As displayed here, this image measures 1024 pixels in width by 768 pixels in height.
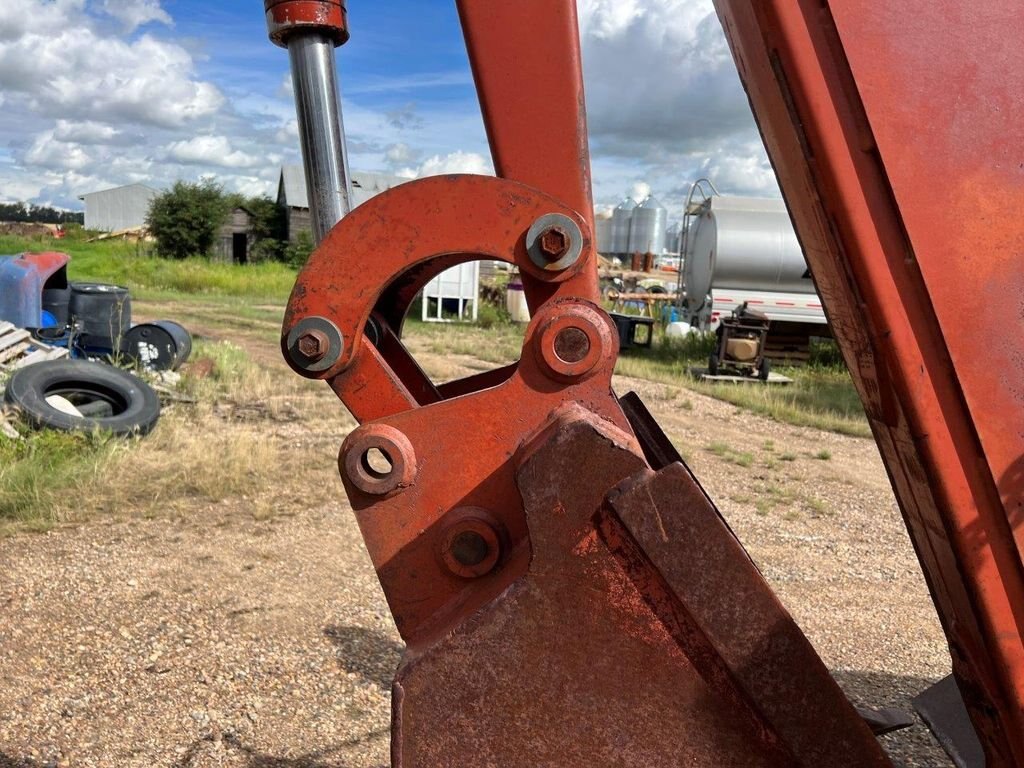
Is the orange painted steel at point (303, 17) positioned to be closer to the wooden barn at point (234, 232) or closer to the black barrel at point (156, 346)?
the black barrel at point (156, 346)

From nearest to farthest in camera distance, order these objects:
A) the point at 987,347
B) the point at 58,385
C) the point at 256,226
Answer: the point at 987,347 → the point at 58,385 → the point at 256,226

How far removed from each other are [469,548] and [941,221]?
38.4 inches

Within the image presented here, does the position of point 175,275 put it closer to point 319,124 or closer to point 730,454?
point 730,454

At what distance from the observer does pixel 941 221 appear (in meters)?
1.32

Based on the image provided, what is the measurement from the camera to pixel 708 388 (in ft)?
40.9

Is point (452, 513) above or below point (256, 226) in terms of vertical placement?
below

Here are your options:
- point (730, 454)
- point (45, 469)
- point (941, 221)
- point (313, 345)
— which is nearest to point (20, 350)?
point (45, 469)

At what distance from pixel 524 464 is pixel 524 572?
18 cm

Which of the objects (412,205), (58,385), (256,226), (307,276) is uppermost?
(256,226)

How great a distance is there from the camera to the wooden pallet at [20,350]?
7543 mm

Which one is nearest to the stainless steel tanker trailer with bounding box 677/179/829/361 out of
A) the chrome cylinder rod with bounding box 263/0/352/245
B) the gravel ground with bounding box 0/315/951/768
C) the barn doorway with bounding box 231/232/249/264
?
the gravel ground with bounding box 0/315/951/768

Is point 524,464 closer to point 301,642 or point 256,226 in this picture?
point 301,642

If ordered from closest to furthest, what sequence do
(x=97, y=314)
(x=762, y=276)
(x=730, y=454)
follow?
1. (x=730, y=454)
2. (x=97, y=314)
3. (x=762, y=276)

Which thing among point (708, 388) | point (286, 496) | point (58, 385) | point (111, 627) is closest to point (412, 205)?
point (111, 627)
